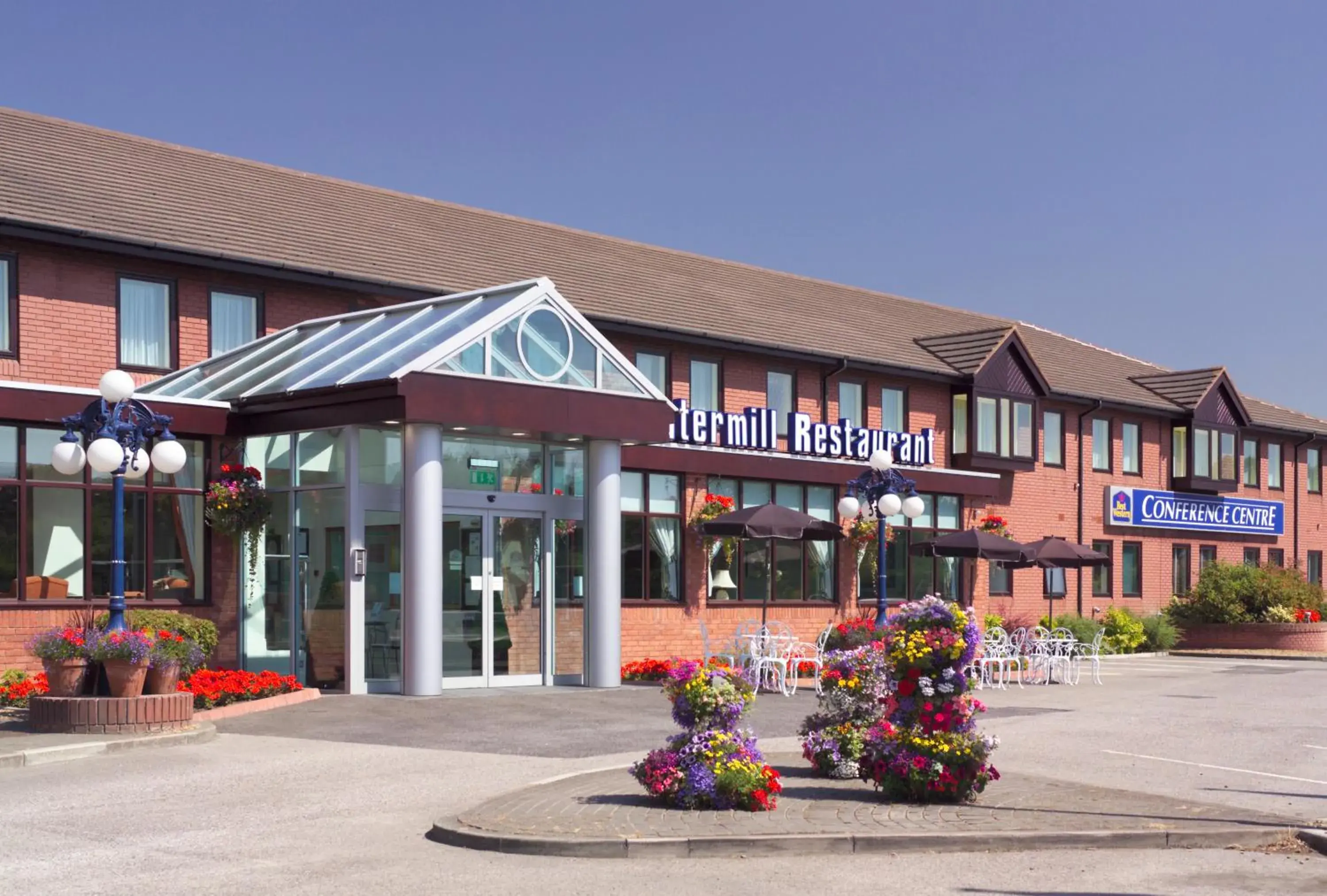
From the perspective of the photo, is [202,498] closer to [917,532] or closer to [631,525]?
[631,525]

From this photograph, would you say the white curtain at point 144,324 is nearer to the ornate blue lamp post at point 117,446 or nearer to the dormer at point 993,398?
the ornate blue lamp post at point 117,446

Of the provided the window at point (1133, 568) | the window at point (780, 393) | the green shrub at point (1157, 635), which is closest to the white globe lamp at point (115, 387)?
the window at point (780, 393)

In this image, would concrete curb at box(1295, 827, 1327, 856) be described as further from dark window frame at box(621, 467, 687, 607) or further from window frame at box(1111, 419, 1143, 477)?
window frame at box(1111, 419, 1143, 477)

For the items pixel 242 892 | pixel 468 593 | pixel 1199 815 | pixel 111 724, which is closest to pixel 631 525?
pixel 468 593

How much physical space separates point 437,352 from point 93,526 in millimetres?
4984

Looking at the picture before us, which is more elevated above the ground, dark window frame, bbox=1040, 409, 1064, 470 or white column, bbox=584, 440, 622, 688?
dark window frame, bbox=1040, 409, 1064, 470

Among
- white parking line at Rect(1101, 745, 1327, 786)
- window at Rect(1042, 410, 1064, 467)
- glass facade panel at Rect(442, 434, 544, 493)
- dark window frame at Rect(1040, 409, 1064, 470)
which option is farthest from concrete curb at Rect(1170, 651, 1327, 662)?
white parking line at Rect(1101, 745, 1327, 786)

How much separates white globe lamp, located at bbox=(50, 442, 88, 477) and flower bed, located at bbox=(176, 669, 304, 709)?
2775 millimetres

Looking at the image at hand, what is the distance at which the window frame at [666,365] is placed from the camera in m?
29.3

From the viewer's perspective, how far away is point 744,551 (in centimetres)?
2977

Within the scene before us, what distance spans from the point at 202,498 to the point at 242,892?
13802 millimetres


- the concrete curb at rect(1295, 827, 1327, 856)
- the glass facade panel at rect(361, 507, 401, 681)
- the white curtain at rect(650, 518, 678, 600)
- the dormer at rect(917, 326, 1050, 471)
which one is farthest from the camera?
the dormer at rect(917, 326, 1050, 471)

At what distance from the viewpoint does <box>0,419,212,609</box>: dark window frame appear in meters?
19.9

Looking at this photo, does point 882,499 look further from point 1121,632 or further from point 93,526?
point 1121,632
